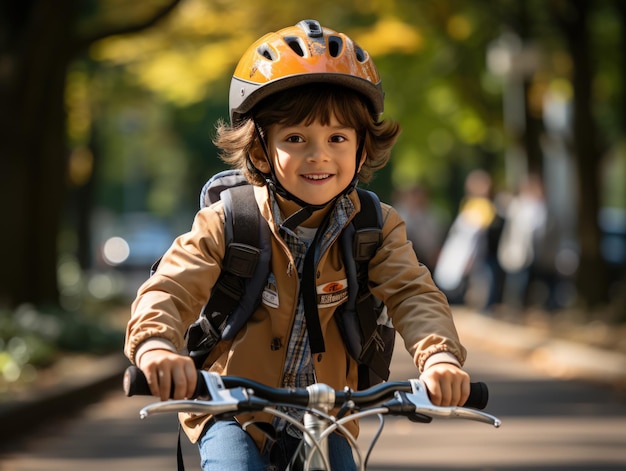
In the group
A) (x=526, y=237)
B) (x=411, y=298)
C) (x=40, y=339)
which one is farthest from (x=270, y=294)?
(x=526, y=237)

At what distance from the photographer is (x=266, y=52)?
3.97m

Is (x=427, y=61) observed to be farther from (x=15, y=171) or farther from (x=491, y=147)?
(x=15, y=171)

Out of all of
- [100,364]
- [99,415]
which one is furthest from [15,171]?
[99,415]

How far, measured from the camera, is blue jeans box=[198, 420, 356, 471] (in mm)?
3678

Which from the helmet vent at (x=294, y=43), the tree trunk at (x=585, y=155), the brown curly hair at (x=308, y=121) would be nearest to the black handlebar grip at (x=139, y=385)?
the brown curly hair at (x=308, y=121)

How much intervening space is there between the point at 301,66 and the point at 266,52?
144mm

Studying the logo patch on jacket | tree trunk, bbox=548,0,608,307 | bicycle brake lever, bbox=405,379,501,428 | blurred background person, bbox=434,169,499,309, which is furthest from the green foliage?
bicycle brake lever, bbox=405,379,501,428

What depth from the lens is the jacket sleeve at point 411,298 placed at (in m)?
3.70

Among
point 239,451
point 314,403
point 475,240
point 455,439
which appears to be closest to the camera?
point 314,403

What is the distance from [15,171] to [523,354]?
6.18 metres

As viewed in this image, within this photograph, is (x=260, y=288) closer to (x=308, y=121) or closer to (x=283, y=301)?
(x=283, y=301)

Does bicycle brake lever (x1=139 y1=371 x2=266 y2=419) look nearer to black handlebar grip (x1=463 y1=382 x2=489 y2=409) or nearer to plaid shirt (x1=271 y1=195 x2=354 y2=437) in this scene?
black handlebar grip (x1=463 y1=382 x2=489 y2=409)

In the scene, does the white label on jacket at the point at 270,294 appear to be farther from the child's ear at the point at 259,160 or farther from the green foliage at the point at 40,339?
the green foliage at the point at 40,339

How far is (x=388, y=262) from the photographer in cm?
400
